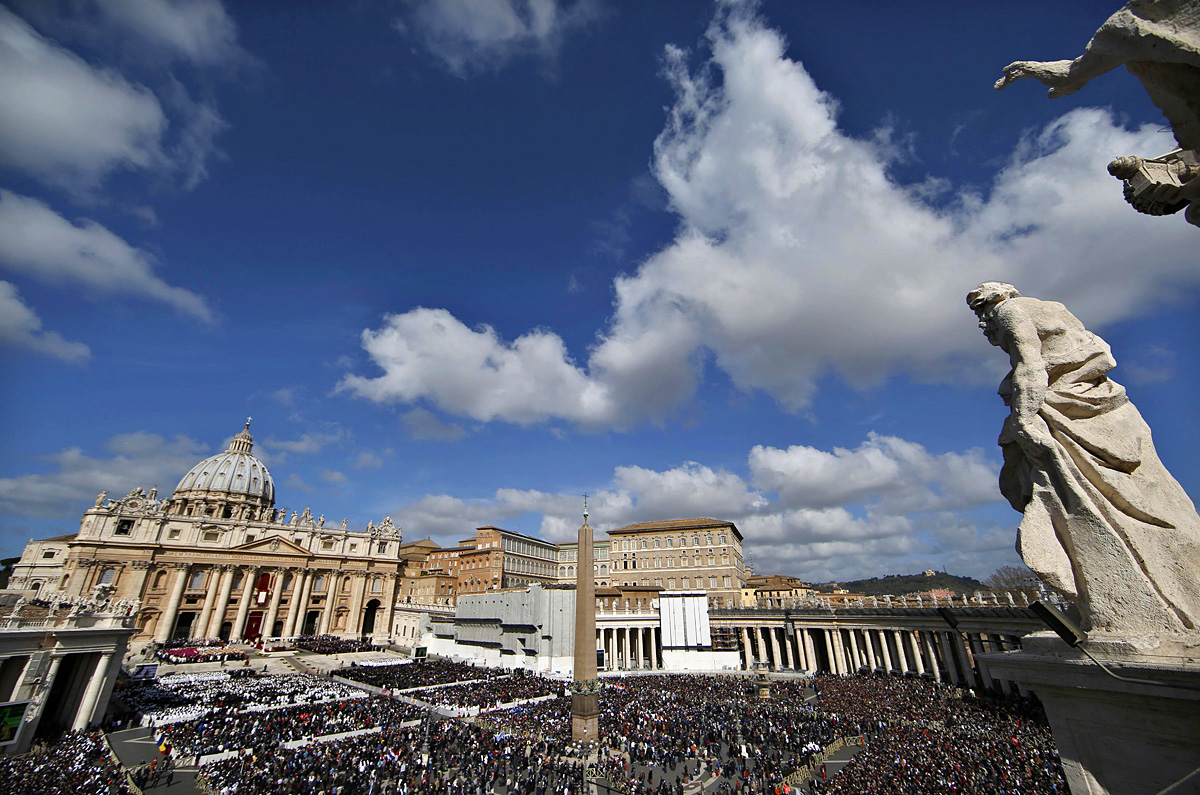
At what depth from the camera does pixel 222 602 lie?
6400 centimetres

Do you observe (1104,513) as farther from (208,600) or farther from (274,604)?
(274,604)

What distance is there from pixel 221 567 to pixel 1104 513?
84251 millimetres

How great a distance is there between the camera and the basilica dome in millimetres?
88500

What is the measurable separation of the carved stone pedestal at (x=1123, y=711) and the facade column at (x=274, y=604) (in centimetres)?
8332

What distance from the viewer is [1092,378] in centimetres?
427

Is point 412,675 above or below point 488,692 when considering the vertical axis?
above

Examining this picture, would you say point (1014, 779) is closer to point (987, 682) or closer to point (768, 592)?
point (987, 682)

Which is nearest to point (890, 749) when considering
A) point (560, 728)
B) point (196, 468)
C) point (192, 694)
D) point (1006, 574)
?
point (560, 728)

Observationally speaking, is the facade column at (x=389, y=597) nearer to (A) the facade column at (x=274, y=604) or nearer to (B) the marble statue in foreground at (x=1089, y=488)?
(A) the facade column at (x=274, y=604)

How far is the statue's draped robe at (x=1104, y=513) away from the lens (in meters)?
3.53

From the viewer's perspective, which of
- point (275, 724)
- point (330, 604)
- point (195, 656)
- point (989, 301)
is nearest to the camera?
point (989, 301)

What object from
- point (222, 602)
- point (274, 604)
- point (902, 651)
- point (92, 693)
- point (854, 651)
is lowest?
point (92, 693)

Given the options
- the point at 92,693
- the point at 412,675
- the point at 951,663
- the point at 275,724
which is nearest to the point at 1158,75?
the point at 275,724

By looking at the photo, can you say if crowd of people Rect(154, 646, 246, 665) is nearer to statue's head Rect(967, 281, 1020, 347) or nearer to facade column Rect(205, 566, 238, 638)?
facade column Rect(205, 566, 238, 638)
